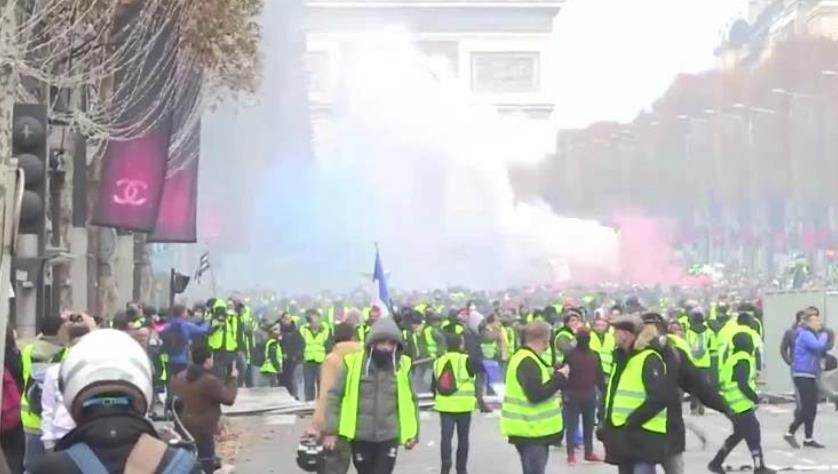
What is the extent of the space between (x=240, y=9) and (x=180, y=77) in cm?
140

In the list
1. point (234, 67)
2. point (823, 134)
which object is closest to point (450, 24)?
point (823, 134)

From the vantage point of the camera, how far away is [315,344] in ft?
85.9

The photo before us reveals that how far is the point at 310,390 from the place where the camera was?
26.2 m

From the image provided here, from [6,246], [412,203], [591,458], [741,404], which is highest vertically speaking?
[412,203]

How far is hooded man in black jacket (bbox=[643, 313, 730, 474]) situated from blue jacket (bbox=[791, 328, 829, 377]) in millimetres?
7867

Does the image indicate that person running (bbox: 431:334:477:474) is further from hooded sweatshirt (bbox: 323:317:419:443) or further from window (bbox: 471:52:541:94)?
window (bbox: 471:52:541:94)

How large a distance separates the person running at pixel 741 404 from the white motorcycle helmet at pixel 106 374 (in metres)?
10.6

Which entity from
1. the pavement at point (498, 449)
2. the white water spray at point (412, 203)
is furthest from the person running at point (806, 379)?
the white water spray at point (412, 203)

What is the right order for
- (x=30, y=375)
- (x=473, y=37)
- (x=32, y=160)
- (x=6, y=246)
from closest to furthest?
(x=6, y=246), (x=32, y=160), (x=30, y=375), (x=473, y=37)

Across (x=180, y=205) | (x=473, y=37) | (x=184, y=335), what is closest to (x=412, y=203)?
(x=473, y=37)

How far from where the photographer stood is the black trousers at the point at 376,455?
1041 cm

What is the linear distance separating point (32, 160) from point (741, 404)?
722 cm

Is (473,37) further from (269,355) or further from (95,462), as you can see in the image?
(95,462)

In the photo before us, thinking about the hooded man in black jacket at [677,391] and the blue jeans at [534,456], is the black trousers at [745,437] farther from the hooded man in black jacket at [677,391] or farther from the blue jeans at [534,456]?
the hooded man in black jacket at [677,391]
